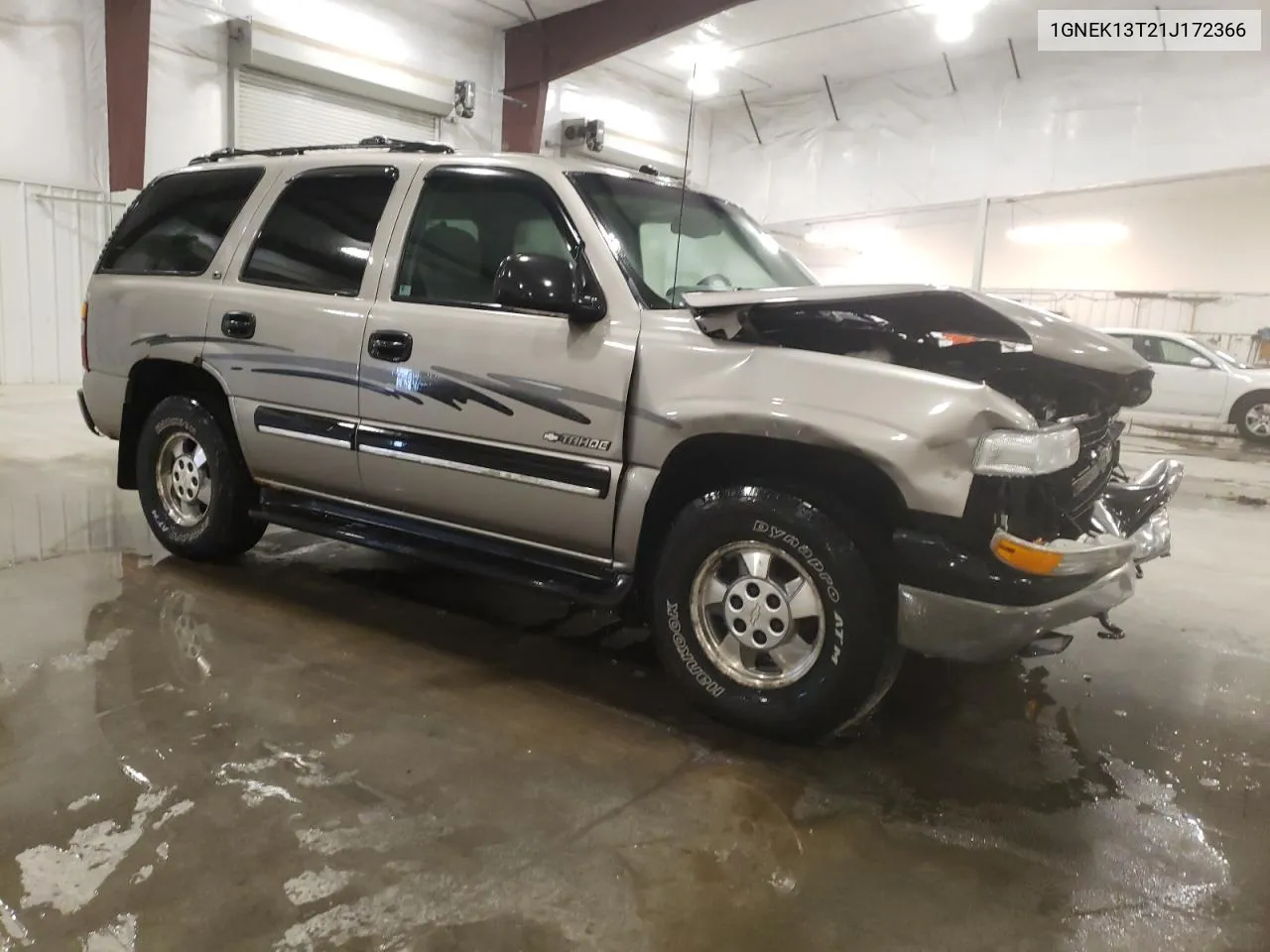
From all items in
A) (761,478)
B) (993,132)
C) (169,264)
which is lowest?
(761,478)

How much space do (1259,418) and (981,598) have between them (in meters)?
12.2

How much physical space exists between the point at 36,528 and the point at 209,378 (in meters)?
1.75

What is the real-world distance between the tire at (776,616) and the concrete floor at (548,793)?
18cm

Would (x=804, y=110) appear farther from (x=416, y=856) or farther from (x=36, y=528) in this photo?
(x=416, y=856)

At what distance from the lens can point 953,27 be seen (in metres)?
12.0

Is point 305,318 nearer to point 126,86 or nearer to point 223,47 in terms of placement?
point 126,86

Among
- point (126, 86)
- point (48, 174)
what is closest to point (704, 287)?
point (126, 86)

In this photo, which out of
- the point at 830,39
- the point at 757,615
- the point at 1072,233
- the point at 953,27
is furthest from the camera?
the point at 1072,233

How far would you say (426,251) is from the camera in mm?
3447

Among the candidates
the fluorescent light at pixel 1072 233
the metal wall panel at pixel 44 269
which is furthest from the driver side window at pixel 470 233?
the fluorescent light at pixel 1072 233

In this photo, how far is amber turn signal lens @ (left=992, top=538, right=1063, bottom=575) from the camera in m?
2.41

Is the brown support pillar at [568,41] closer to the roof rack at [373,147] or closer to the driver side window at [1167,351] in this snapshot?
the driver side window at [1167,351]

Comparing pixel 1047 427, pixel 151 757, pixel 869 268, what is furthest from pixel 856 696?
pixel 869 268

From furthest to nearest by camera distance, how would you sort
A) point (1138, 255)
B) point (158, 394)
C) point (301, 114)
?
point (1138, 255), point (301, 114), point (158, 394)
